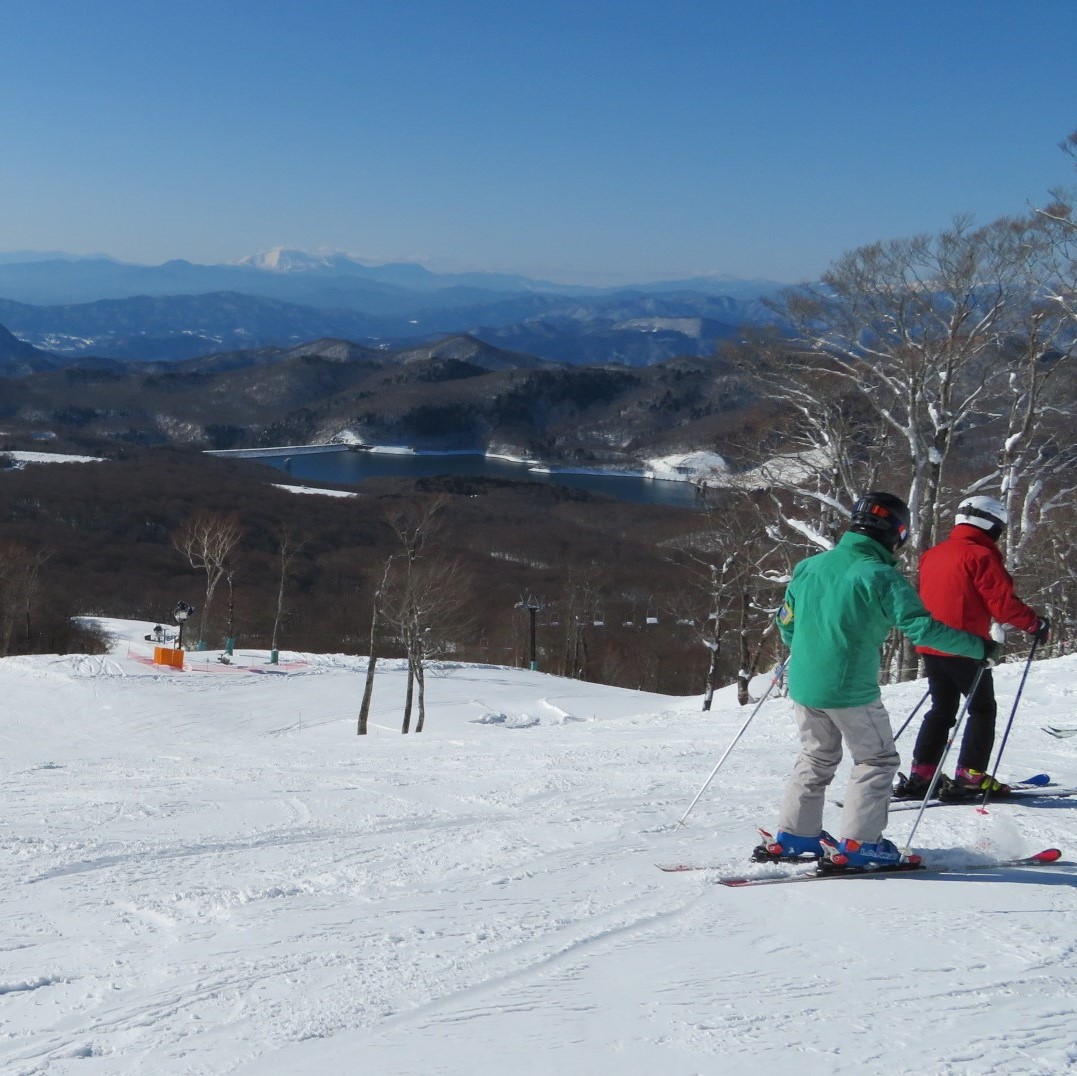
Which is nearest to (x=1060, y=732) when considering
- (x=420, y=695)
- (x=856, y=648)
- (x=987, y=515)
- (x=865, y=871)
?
(x=987, y=515)

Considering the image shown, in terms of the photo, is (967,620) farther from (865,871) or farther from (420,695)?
(420,695)

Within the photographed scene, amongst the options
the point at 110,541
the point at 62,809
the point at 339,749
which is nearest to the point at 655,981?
the point at 62,809

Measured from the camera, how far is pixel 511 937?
3.93 metres

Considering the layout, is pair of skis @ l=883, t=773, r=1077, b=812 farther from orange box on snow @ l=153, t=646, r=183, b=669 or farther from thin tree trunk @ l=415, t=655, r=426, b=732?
orange box on snow @ l=153, t=646, r=183, b=669

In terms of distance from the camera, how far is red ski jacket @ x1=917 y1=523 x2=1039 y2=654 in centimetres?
539

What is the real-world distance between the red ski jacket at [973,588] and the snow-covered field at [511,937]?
3.65 ft

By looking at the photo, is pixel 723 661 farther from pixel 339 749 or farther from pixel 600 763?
pixel 600 763

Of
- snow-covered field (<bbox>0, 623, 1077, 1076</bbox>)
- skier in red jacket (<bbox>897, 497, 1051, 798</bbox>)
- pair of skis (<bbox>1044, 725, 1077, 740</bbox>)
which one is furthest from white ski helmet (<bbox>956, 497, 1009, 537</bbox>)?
pair of skis (<bbox>1044, 725, 1077, 740</bbox>)

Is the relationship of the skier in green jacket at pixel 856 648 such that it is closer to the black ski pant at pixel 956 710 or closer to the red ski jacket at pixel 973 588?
the red ski jacket at pixel 973 588

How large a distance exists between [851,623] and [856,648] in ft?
0.38

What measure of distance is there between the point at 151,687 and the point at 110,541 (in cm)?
7749

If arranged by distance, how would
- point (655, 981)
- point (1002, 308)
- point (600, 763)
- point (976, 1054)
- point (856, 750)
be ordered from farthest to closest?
point (1002, 308), point (600, 763), point (856, 750), point (655, 981), point (976, 1054)

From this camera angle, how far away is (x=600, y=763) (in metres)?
8.93

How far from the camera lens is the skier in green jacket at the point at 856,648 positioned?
14.0 ft
